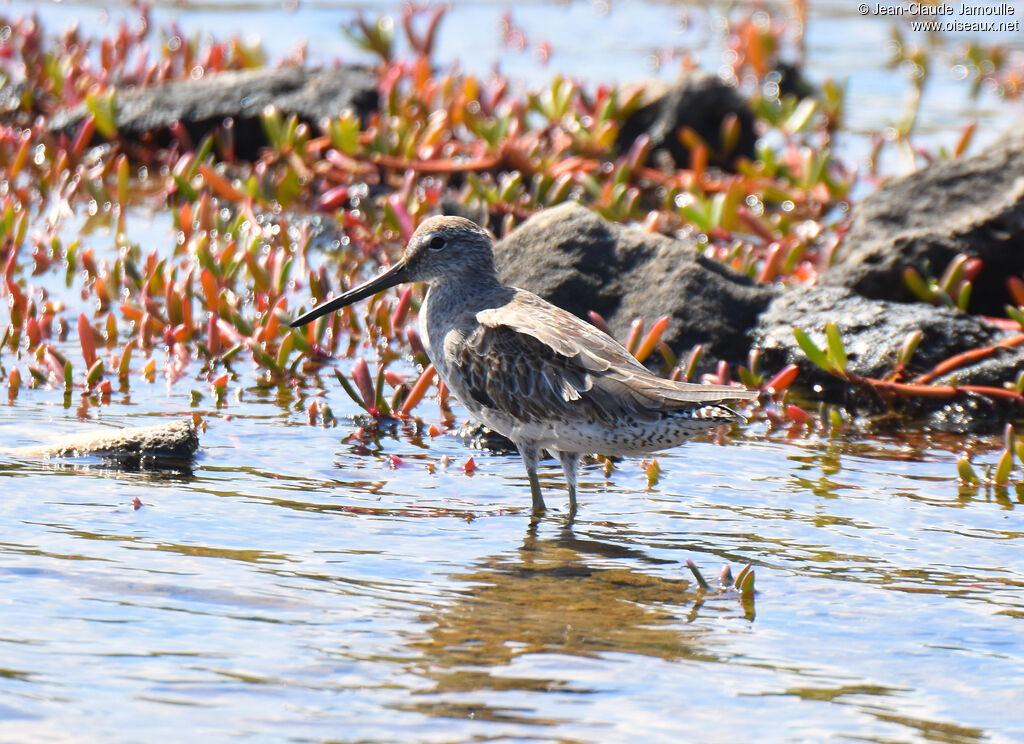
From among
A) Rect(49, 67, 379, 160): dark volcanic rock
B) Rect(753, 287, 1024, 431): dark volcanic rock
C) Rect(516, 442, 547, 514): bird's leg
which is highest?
Rect(49, 67, 379, 160): dark volcanic rock

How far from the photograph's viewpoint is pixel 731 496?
6.96m

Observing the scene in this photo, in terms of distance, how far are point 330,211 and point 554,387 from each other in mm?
5340

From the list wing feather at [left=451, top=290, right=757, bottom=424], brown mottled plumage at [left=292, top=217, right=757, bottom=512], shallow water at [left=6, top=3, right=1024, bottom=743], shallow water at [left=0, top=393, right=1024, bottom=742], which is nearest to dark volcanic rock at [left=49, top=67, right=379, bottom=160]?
shallow water at [left=6, top=3, right=1024, bottom=743]

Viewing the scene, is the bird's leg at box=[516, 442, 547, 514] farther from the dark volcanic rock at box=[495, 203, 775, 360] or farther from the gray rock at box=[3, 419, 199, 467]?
the dark volcanic rock at box=[495, 203, 775, 360]

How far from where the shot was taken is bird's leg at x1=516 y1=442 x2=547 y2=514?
6.66 m

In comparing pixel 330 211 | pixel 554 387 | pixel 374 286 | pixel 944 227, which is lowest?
pixel 554 387

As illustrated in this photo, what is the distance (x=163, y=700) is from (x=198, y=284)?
19.1 feet

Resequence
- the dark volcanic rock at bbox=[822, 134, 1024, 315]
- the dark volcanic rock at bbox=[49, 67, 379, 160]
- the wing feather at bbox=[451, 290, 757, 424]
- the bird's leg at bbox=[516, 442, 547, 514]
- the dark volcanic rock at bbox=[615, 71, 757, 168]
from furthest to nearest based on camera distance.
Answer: the dark volcanic rock at bbox=[615, 71, 757, 168]
the dark volcanic rock at bbox=[49, 67, 379, 160]
the dark volcanic rock at bbox=[822, 134, 1024, 315]
the bird's leg at bbox=[516, 442, 547, 514]
the wing feather at bbox=[451, 290, 757, 424]

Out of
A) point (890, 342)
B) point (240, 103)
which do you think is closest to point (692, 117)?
point (240, 103)

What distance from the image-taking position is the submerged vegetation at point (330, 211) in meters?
8.30

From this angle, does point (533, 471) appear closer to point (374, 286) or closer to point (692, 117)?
point (374, 286)

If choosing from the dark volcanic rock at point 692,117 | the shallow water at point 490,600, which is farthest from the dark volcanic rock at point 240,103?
the shallow water at point 490,600

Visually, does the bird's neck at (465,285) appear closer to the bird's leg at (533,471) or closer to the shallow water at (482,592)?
the shallow water at (482,592)

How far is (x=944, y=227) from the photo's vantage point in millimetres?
9531
